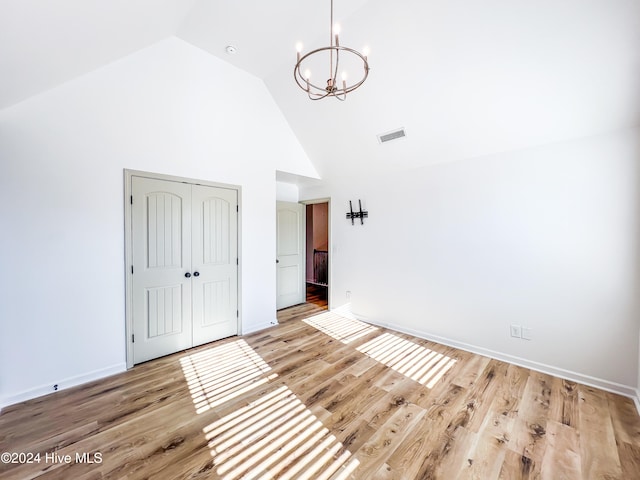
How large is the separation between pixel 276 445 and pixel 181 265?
7.35ft

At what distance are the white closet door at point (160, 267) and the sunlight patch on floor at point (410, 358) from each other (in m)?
2.26

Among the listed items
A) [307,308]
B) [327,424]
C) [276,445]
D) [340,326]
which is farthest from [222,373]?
[307,308]

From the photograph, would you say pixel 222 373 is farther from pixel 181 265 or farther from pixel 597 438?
pixel 597 438

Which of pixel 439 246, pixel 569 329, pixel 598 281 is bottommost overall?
pixel 569 329

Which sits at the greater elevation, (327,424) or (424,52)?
(424,52)

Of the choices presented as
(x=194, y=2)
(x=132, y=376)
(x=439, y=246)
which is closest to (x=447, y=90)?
(x=439, y=246)

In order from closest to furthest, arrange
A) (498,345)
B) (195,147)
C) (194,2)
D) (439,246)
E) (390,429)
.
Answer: (390,429)
(194,2)
(498,345)
(195,147)
(439,246)

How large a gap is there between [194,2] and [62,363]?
354 centimetres

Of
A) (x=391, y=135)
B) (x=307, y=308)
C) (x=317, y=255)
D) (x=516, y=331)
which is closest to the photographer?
(x=516, y=331)

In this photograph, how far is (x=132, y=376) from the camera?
2.67 metres

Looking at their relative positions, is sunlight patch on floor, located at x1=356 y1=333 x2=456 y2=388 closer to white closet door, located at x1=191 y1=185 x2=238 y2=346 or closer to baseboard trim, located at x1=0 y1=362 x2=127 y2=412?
white closet door, located at x1=191 y1=185 x2=238 y2=346

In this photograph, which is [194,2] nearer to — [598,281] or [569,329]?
[598,281]

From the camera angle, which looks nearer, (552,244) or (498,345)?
(552,244)

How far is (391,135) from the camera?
11.2 ft
